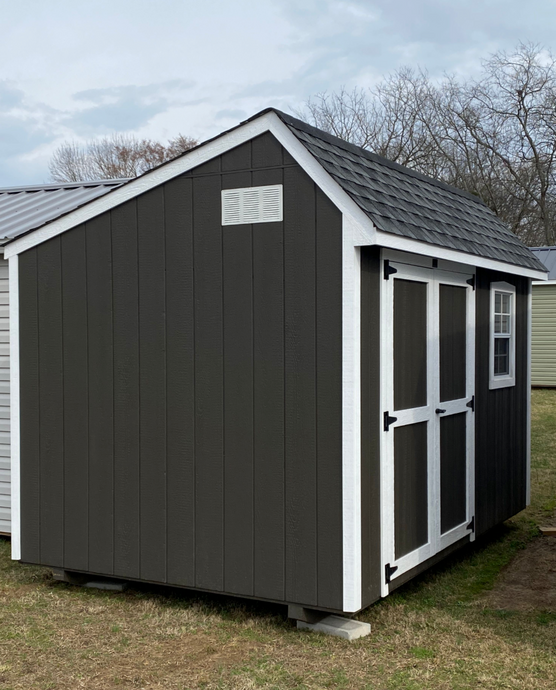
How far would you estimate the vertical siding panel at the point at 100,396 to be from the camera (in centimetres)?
523

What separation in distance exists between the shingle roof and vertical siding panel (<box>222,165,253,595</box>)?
56 cm

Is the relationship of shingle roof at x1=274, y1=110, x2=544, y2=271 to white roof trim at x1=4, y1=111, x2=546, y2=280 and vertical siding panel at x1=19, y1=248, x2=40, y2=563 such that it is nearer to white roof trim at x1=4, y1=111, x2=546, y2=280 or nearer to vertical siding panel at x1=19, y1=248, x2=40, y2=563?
white roof trim at x1=4, y1=111, x2=546, y2=280

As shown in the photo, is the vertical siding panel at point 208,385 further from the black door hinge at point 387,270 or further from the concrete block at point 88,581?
the black door hinge at point 387,270

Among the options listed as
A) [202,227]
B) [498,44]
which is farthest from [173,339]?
[498,44]

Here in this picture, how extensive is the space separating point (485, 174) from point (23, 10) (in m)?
21.3

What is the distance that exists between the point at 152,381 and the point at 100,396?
0.41 metres

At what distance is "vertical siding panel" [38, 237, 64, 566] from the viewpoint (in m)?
5.39

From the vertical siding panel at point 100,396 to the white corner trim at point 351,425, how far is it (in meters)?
1.65

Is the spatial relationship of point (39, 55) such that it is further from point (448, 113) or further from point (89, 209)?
point (448, 113)

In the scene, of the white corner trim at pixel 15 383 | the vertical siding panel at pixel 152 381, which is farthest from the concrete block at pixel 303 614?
the white corner trim at pixel 15 383

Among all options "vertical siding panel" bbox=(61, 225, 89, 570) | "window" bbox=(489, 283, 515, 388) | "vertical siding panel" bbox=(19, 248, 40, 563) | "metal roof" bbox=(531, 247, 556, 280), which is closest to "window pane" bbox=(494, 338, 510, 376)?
"window" bbox=(489, 283, 515, 388)

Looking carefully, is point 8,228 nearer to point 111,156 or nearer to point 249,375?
point 249,375

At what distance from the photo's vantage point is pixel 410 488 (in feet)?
16.8

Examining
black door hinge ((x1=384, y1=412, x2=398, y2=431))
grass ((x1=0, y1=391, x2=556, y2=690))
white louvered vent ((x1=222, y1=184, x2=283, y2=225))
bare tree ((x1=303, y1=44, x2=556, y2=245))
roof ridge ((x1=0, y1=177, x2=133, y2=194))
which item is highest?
bare tree ((x1=303, y1=44, x2=556, y2=245))
